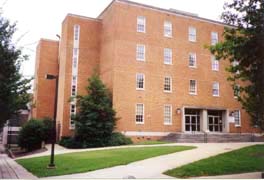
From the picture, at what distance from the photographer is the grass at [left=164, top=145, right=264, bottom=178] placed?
1263 centimetres

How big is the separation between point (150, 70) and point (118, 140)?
27.8 ft

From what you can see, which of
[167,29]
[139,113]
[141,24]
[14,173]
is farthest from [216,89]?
[14,173]

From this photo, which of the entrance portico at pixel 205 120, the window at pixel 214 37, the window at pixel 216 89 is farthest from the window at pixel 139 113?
the window at pixel 214 37

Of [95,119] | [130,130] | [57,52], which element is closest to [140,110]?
[130,130]

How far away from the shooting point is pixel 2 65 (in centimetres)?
1190

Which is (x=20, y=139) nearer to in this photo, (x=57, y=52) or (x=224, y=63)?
(x=57, y=52)

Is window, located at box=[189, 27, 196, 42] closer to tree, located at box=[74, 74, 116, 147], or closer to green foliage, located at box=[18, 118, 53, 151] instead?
tree, located at box=[74, 74, 116, 147]

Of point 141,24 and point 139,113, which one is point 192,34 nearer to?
point 141,24

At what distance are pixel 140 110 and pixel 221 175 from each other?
1989cm

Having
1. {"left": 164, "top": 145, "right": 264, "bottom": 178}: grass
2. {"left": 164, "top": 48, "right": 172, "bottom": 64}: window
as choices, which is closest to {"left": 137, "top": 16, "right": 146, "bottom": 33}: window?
{"left": 164, "top": 48, "right": 172, "bottom": 64}: window

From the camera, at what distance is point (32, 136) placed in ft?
107

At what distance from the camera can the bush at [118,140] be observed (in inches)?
1103

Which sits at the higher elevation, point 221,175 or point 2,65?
point 2,65

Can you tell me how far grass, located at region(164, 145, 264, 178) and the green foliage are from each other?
21052mm
